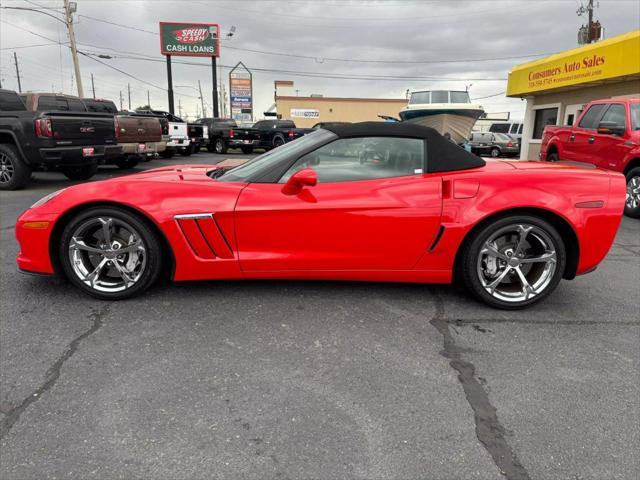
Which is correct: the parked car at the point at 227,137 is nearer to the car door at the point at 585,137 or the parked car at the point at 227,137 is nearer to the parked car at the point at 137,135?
the parked car at the point at 137,135

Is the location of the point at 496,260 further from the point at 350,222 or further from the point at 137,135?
the point at 137,135

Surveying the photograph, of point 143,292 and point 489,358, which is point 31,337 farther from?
point 489,358

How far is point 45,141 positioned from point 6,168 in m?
1.18

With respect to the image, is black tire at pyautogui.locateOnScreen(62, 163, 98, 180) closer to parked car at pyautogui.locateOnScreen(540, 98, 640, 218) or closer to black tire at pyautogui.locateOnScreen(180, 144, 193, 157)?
black tire at pyautogui.locateOnScreen(180, 144, 193, 157)

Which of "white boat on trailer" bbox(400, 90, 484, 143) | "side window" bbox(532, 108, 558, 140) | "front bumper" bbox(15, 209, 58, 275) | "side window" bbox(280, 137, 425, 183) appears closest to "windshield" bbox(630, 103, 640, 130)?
"side window" bbox(280, 137, 425, 183)

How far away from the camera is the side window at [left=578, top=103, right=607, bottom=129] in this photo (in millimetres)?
8312

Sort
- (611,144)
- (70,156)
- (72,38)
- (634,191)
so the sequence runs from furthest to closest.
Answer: (72,38)
(70,156)
(611,144)
(634,191)

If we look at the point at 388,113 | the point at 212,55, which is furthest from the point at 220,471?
the point at 388,113

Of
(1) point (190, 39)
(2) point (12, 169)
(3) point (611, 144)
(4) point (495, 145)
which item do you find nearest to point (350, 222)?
(3) point (611, 144)

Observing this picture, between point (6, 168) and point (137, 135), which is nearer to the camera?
point (6, 168)

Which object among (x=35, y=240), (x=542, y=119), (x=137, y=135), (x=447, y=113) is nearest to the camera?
(x=35, y=240)

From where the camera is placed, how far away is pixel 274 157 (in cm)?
351

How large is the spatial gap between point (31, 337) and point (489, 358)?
2.76 metres

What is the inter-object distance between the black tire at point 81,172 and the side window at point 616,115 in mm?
10127
